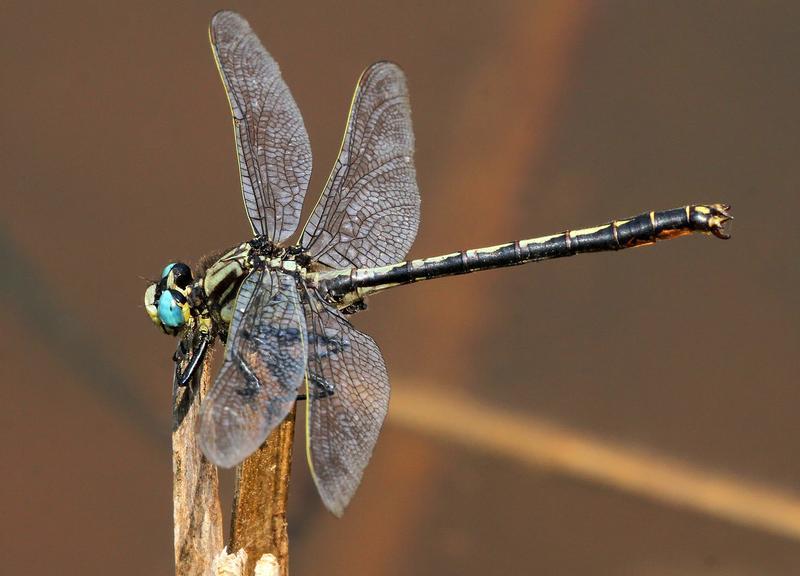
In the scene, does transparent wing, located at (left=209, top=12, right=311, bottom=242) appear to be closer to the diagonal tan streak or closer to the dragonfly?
the dragonfly

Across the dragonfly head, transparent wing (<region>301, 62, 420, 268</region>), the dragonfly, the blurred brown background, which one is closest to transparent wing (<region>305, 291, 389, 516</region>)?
the dragonfly

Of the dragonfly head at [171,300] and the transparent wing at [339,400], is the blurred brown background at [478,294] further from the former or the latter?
the transparent wing at [339,400]

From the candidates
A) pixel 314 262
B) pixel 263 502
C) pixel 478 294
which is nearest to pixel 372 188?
pixel 314 262

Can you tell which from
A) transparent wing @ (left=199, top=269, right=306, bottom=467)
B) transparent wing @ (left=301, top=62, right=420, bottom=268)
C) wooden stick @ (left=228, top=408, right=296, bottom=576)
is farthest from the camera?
transparent wing @ (left=301, top=62, right=420, bottom=268)

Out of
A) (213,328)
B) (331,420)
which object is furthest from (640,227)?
(213,328)

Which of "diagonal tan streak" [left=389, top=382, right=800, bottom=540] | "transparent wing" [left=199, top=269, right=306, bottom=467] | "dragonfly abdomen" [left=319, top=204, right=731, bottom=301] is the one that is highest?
"dragonfly abdomen" [left=319, top=204, right=731, bottom=301]

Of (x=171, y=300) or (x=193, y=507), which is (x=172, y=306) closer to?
(x=171, y=300)

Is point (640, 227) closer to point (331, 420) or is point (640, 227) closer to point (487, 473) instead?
point (331, 420)
